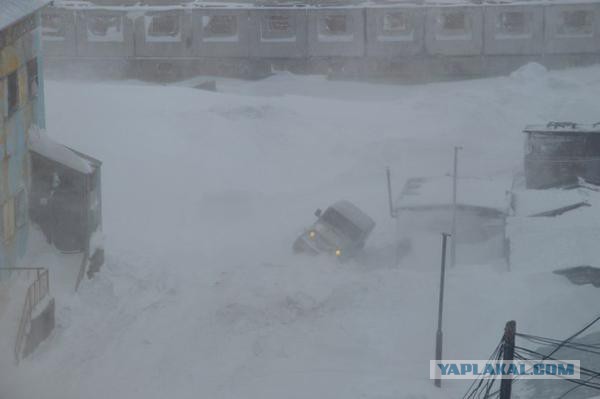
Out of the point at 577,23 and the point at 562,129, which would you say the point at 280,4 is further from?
the point at 562,129

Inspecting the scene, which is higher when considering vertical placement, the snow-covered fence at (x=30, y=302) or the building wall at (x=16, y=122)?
the building wall at (x=16, y=122)

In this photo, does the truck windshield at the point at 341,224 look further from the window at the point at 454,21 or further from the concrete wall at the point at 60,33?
the concrete wall at the point at 60,33

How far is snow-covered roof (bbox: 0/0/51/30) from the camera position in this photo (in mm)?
16188

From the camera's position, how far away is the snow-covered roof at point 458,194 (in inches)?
780

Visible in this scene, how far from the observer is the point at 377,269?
779 inches

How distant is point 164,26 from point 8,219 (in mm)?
21912

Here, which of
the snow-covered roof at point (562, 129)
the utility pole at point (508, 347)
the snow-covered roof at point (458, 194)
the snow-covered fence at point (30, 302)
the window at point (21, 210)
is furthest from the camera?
the snow-covered roof at point (562, 129)

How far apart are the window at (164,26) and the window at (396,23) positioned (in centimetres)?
793

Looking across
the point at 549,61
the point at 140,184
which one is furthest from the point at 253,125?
the point at 549,61

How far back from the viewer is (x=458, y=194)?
20359mm

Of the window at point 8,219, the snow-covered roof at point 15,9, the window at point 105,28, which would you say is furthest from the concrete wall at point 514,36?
the window at point 8,219

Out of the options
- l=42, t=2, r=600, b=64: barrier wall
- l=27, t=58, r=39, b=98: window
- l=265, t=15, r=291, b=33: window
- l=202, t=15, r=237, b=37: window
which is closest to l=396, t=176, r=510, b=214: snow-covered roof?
l=27, t=58, r=39, b=98: window

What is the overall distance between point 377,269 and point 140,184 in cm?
659

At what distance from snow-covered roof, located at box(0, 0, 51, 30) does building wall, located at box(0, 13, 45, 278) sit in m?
0.19
